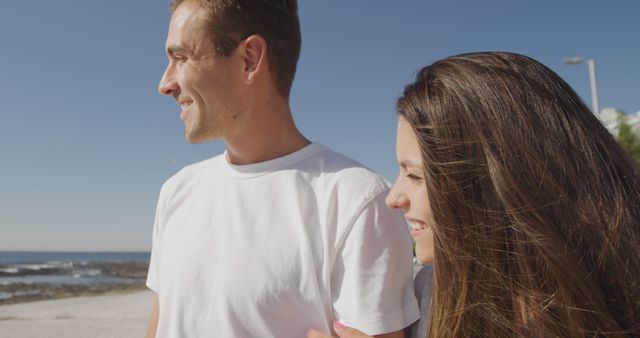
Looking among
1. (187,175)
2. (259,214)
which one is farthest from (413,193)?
(187,175)

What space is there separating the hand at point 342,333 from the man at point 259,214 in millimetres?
27

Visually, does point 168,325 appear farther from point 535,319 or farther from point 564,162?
point 564,162

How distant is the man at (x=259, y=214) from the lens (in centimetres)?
175

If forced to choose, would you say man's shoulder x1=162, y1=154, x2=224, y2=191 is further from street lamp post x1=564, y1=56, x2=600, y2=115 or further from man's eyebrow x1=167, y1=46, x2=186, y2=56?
street lamp post x1=564, y1=56, x2=600, y2=115

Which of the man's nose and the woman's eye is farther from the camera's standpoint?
the man's nose

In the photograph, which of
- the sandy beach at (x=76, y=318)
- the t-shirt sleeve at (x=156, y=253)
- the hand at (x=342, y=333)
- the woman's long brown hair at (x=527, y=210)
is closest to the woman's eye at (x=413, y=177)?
the woman's long brown hair at (x=527, y=210)

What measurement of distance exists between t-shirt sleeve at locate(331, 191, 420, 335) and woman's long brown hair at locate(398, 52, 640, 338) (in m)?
0.17

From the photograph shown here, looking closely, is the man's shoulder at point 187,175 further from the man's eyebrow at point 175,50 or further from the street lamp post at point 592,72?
the street lamp post at point 592,72

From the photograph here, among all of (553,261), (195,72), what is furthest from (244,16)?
(553,261)

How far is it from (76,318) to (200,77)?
15857 millimetres

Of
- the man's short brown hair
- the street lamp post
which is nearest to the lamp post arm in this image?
the street lamp post

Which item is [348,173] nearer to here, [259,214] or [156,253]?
[259,214]

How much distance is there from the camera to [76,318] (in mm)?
15242

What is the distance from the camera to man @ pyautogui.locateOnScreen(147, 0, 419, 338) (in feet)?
5.73
